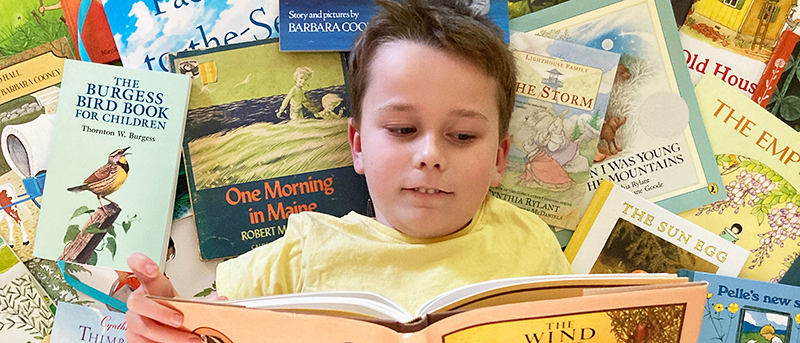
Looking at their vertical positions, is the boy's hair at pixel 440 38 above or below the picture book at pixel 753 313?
above

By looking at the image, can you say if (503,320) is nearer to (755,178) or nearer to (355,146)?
(355,146)

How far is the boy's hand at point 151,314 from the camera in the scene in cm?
65

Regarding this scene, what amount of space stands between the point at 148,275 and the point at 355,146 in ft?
1.21

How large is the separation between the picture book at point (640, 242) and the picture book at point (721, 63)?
0.87 feet

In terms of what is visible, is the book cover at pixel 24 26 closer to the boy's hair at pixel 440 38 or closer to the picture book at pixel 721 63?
the boy's hair at pixel 440 38

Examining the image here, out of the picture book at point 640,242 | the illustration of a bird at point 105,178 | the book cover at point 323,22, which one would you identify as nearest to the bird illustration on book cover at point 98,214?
the illustration of a bird at point 105,178

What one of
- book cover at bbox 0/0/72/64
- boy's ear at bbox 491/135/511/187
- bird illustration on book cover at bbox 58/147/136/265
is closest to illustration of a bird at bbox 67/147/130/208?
bird illustration on book cover at bbox 58/147/136/265

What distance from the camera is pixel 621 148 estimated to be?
103cm

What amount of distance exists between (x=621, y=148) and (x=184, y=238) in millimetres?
792

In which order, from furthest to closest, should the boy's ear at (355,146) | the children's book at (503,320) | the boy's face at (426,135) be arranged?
the boy's ear at (355,146)
the boy's face at (426,135)
the children's book at (503,320)

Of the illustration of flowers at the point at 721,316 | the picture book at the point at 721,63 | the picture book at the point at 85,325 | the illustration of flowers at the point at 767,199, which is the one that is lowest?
the picture book at the point at 85,325

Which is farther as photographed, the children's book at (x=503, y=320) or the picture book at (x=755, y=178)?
the picture book at (x=755, y=178)

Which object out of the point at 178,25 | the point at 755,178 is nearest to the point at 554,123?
the point at 755,178

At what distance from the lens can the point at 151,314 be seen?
0.66 metres
